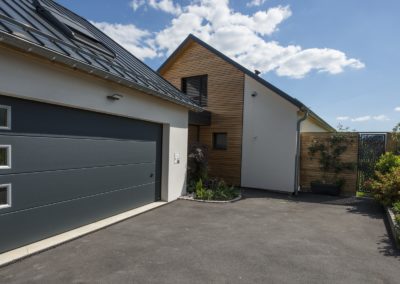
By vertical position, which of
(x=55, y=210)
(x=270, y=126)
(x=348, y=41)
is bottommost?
(x=55, y=210)

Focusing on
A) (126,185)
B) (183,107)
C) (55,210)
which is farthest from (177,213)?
(183,107)

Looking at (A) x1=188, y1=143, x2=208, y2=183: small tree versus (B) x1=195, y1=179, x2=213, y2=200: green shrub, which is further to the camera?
(A) x1=188, y1=143, x2=208, y2=183: small tree

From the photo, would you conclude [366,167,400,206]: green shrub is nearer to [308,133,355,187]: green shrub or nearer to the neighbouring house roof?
[308,133,355,187]: green shrub

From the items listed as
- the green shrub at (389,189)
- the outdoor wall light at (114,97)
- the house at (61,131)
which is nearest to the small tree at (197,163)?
the house at (61,131)

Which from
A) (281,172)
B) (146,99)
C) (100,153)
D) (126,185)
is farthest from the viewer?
(281,172)

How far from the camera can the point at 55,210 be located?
468cm

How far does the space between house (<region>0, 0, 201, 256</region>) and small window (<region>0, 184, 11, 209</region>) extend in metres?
0.01

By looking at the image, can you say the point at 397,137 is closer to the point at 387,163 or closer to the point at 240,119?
the point at 387,163

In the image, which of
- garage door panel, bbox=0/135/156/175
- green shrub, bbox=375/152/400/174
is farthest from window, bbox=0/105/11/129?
green shrub, bbox=375/152/400/174

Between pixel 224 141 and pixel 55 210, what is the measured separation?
8.10 metres

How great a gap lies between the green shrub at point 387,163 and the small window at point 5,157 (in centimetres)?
981

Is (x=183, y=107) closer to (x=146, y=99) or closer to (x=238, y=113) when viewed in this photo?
(x=146, y=99)

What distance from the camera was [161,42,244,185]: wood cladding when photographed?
1122 centimetres

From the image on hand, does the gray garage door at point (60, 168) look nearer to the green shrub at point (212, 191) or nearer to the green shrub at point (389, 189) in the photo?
the green shrub at point (212, 191)
